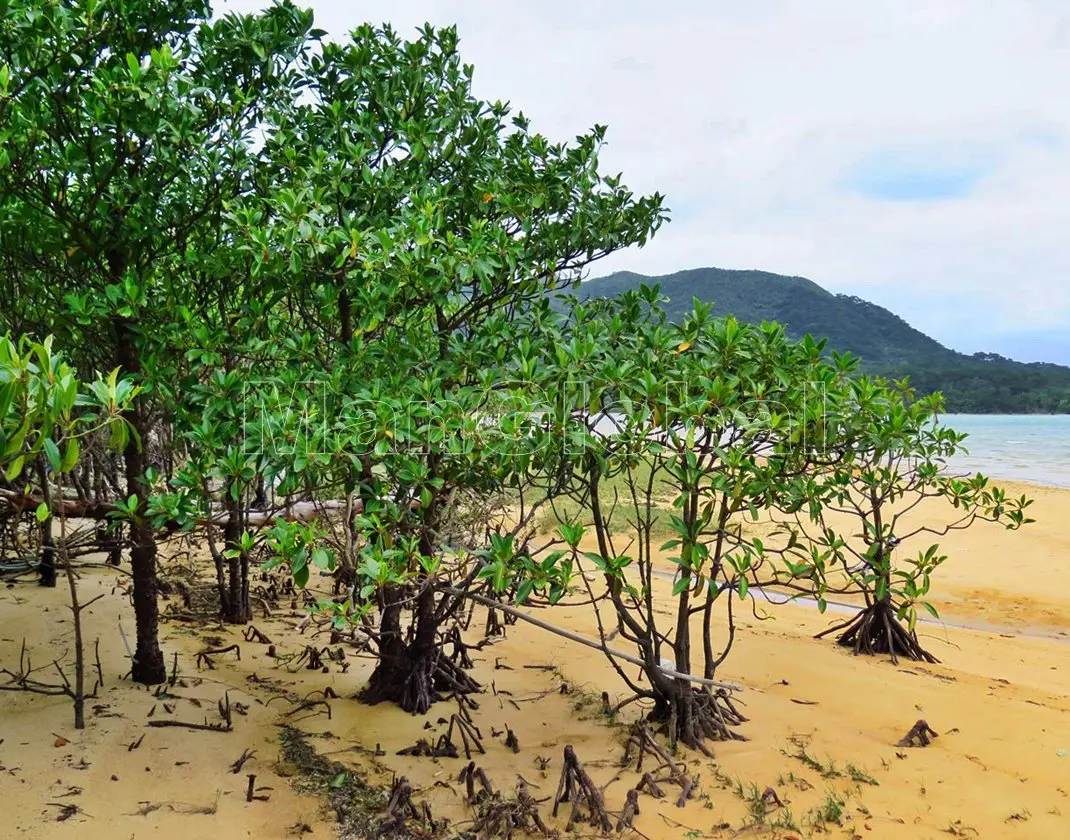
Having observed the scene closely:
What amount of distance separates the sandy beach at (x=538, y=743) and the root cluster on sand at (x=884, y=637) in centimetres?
25

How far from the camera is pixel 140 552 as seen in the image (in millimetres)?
4543

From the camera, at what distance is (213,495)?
3518 mm

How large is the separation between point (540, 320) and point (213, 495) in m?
1.93

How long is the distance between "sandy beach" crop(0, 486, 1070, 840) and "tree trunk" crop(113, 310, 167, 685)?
16cm

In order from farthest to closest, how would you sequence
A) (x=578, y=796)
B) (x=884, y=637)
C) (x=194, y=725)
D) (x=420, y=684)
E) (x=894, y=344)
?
(x=894, y=344) → (x=884, y=637) → (x=420, y=684) → (x=194, y=725) → (x=578, y=796)

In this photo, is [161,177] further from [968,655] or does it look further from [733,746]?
[968,655]

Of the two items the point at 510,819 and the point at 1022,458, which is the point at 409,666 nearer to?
the point at 510,819

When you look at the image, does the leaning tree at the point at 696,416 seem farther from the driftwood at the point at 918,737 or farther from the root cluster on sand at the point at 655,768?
the driftwood at the point at 918,737

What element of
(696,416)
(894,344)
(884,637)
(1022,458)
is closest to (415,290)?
(696,416)

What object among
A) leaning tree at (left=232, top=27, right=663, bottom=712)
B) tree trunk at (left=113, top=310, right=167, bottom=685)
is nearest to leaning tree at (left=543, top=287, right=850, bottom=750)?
leaning tree at (left=232, top=27, right=663, bottom=712)

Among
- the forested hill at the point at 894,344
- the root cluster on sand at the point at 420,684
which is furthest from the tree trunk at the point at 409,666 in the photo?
the forested hill at the point at 894,344

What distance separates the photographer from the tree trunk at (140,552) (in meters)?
4.33

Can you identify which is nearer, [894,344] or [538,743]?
[538,743]

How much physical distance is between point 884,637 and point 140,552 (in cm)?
626
